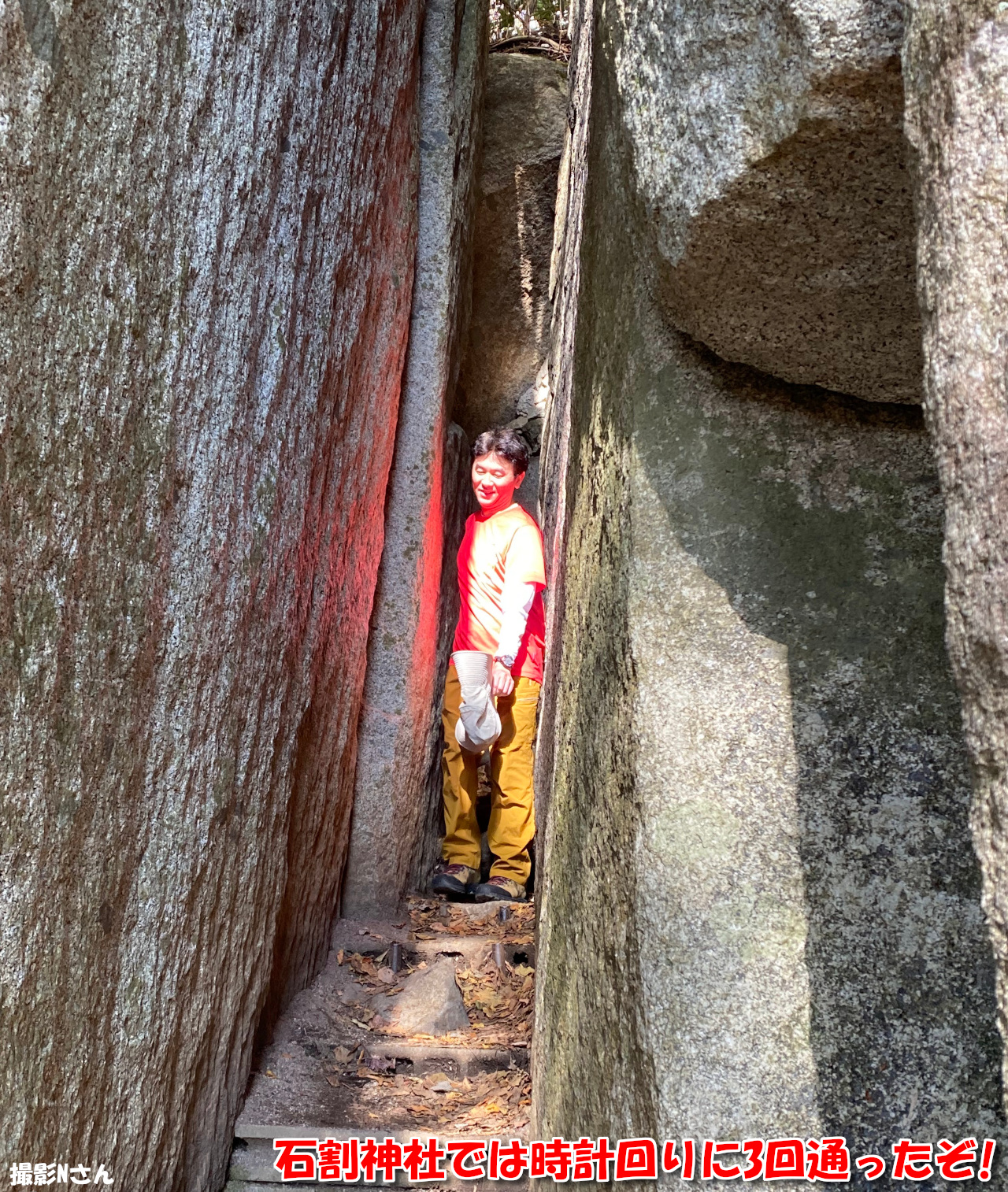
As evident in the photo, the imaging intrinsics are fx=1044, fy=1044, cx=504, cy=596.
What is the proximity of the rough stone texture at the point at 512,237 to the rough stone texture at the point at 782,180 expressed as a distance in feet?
12.6

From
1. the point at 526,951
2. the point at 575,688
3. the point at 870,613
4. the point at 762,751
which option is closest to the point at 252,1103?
the point at 526,951

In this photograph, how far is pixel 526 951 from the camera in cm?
358

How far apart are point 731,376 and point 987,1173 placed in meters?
1.09

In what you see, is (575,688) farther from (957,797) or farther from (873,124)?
(873,124)

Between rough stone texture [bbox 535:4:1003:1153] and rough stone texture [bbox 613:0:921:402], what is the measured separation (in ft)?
0.35

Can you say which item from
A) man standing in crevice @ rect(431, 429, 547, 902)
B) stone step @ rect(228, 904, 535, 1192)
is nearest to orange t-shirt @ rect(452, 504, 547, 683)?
man standing in crevice @ rect(431, 429, 547, 902)

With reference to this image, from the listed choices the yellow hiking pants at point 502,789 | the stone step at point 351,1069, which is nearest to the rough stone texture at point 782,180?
the stone step at point 351,1069

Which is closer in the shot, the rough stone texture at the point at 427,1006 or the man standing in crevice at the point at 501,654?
the rough stone texture at the point at 427,1006

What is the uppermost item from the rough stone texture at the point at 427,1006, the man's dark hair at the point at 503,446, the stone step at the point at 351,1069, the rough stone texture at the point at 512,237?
the rough stone texture at the point at 512,237

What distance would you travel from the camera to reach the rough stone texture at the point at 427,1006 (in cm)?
308

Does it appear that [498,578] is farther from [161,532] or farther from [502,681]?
[161,532]

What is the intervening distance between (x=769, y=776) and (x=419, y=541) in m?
2.84
